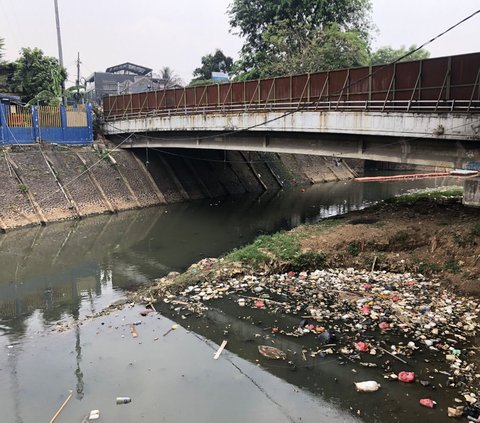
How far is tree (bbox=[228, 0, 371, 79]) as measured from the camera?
36.0 meters

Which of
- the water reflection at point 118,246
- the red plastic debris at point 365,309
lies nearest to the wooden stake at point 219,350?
the water reflection at point 118,246

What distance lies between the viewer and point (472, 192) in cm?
1490

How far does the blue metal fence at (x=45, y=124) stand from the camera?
23.8 meters

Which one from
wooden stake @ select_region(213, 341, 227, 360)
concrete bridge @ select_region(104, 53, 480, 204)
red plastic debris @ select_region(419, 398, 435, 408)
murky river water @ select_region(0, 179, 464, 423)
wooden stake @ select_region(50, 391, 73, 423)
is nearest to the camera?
red plastic debris @ select_region(419, 398, 435, 408)

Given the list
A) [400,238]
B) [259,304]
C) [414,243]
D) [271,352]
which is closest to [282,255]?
[259,304]

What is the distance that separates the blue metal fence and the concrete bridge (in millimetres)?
6176

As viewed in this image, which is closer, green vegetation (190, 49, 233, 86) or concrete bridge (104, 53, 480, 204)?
concrete bridge (104, 53, 480, 204)

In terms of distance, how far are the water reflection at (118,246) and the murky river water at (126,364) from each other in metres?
0.07

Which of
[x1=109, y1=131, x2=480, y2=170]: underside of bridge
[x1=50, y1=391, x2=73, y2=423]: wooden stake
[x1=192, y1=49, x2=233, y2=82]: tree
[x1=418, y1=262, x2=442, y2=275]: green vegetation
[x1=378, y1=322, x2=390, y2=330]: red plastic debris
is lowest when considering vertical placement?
[x1=50, y1=391, x2=73, y2=423]: wooden stake

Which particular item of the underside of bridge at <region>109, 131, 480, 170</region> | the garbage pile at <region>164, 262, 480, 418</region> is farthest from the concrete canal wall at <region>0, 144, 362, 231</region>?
the garbage pile at <region>164, 262, 480, 418</region>

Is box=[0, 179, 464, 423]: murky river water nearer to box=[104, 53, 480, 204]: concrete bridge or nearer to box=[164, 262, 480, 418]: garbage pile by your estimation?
box=[164, 262, 480, 418]: garbage pile

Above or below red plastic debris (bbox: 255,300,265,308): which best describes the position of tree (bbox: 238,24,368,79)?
above

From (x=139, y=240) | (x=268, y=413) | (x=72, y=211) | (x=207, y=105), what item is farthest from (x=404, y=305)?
(x=72, y=211)

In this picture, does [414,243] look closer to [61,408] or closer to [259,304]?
[259,304]
